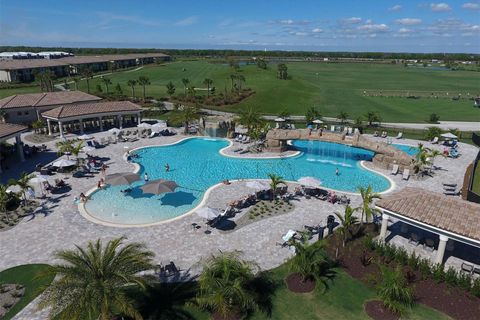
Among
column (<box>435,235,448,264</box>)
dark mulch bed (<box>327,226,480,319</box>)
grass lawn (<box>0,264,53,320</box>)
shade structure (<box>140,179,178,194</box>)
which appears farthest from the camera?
shade structure (<box>140,179,178,194</box>)

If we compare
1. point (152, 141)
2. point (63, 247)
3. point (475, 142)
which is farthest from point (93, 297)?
point (475, 142)

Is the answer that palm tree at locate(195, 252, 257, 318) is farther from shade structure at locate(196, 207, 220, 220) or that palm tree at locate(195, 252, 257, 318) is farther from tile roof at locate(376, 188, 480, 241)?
tile roof at locate(376, 188, 480, 241)

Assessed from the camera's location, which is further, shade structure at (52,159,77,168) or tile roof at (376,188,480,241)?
shade structure at (52,159,77,168)

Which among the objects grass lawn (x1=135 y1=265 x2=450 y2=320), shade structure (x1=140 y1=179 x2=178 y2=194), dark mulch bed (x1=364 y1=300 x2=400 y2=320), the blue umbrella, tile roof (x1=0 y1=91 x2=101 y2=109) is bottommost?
grass lawn (x1=135 y1=265 x2=450 y2=320)

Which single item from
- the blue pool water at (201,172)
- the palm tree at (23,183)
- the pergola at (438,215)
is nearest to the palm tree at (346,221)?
the pergola at (438,215)

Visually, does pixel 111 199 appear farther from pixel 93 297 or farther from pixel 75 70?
pixel 75 70

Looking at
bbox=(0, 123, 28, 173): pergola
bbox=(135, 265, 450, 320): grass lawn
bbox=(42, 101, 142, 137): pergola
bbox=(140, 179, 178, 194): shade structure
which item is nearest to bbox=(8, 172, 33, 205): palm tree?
bbox=(140, 179, 178, 194): shade structure

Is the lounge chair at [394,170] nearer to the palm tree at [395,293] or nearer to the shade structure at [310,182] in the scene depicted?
the shade structure at [310,182]
